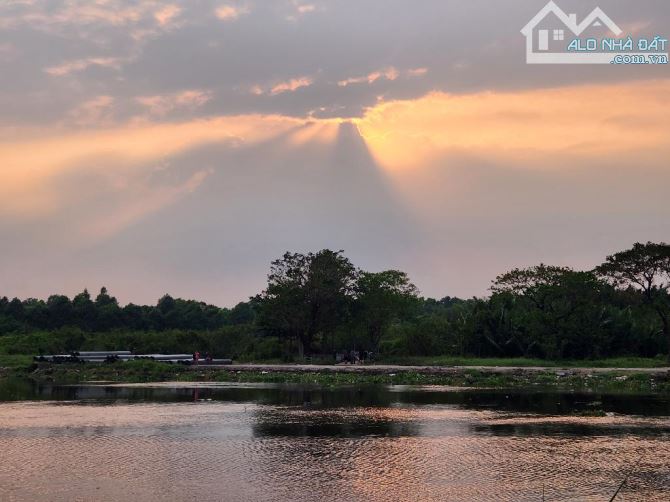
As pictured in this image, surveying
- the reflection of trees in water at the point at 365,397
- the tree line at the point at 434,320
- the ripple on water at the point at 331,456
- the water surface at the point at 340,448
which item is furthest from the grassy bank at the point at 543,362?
the ripple on water at the point at 331,456

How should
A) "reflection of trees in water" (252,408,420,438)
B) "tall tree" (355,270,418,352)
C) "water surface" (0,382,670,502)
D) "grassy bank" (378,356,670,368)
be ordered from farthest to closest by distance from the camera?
1. "tall tree" (355,270,418,352)
2. "grassy bank" (378,356,670,368)
3. "reflection of trees in water" (252,408,420,438)
4. "water surface" (0,382,670,502)

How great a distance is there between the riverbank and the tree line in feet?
28.6

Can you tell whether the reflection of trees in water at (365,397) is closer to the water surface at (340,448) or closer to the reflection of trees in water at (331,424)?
the water surface at (340,448)

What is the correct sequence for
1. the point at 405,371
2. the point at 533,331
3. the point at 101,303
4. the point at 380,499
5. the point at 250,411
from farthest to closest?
the point at 101,303 → the point at 533,331 → the point at 405,371 → the point at 250,411 → the point at 380,499

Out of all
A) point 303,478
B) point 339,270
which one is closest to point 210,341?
point 339,270

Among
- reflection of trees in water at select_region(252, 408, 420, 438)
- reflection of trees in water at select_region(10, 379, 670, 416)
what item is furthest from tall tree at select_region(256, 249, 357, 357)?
reflection of trees in water at select_region(252, 408, 420, 438)

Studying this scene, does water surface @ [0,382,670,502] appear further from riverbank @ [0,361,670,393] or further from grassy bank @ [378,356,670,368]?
grassy bank @ [378,356,670,368]

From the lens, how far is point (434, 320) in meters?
84.6

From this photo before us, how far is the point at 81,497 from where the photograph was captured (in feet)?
69.3

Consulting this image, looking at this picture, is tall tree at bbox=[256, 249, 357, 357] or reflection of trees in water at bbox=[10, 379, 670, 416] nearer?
reflection of trees in water at bbox=[10, 379, 670, 416]

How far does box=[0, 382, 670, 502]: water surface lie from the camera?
72.1 ft

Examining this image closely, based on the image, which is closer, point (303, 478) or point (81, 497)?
point (81, 497)

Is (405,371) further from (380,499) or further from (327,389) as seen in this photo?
(380,499)

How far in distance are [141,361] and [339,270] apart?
25356 mm
